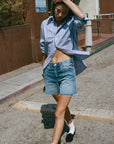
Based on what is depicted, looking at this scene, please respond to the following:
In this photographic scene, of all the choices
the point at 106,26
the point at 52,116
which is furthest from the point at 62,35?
the point at 106,26

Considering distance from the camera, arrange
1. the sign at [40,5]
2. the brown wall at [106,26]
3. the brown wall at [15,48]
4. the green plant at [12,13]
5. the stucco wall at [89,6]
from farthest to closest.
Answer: the stucco wall at [89,6] < the brown wall at [106,26] < the sign at [40,5] < the green plant at [12,13] < the brown wall at [15,48]

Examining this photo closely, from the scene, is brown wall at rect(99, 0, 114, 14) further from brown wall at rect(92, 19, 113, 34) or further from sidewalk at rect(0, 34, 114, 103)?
sidewalk at rect(0, 34, 114, 103)

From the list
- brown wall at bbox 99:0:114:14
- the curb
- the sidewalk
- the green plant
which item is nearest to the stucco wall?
brown wall at bbox 99:0:114:14

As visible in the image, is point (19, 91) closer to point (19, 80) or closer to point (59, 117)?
point (19, 80)

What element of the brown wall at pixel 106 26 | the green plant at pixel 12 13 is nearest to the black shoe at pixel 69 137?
the green plant at pixel 12 13

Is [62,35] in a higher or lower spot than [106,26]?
lower

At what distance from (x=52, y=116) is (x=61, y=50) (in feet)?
5.72

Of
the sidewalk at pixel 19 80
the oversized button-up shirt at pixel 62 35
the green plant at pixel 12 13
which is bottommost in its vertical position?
the sidewalk at pixel 19 80

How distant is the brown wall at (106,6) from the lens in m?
22.8

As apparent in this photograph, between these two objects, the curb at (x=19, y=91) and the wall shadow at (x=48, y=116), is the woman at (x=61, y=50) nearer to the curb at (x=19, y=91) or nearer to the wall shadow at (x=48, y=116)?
the wall shadow at (x=48, y=116)

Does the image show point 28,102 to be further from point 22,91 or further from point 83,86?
point 83,86

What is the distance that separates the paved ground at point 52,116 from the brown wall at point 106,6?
1755 centimetres

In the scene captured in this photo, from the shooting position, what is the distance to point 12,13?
875 cm

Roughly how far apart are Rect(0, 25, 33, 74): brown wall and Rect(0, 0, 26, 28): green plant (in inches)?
16.7
